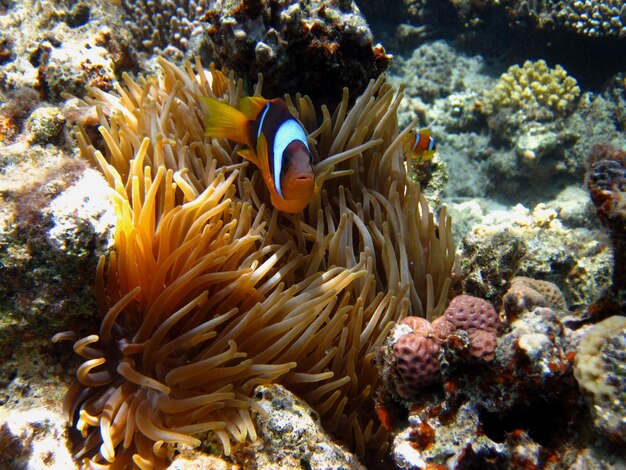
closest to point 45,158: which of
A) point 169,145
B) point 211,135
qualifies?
point 169,145

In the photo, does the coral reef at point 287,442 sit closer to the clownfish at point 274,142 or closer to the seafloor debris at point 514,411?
the seafloor debris at point 514,411

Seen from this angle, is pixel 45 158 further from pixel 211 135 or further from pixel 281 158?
pixel 281 158

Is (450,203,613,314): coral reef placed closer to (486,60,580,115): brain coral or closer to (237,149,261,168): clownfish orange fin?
(237,149,261,168): clownfish orange fin

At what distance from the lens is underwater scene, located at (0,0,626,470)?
5.20ft

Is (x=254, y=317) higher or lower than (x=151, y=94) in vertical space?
lower

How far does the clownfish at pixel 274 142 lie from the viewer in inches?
78.8

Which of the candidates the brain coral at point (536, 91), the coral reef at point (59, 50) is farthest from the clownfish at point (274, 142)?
the brain coral at point (536, 91)

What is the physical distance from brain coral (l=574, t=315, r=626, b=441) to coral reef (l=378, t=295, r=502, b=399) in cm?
30

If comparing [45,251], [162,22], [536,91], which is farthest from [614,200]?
[536,91]

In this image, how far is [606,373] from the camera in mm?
1337

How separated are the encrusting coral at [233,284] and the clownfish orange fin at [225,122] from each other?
6.1 inches

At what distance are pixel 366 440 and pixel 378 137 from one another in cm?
176

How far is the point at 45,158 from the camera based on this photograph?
83.0 inches

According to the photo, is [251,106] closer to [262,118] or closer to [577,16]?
[262,118]
